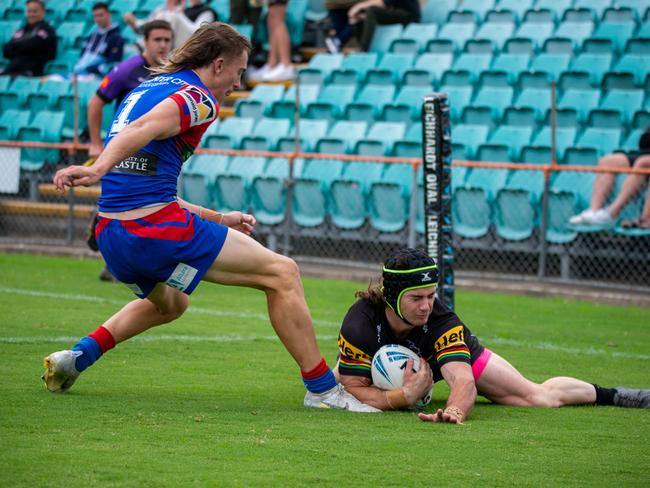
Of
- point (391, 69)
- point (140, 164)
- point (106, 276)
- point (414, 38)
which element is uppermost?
Result: point (414, 38)

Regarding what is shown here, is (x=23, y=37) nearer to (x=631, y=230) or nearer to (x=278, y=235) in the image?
(x=278, y=235)

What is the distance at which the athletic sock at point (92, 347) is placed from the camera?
6.60m

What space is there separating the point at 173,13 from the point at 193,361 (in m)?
9.94

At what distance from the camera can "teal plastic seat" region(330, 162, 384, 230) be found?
Result: 14609 mm

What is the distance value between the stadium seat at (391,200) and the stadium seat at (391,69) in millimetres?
2437

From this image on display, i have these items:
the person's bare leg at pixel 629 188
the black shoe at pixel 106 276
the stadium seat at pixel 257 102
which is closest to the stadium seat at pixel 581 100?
the person's bare leg at pixel 629 188

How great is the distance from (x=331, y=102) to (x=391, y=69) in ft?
3.29

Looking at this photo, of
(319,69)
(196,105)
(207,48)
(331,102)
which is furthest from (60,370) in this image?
(319,69)

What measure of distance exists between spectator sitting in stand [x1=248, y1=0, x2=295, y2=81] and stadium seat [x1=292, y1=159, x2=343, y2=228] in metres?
3.53

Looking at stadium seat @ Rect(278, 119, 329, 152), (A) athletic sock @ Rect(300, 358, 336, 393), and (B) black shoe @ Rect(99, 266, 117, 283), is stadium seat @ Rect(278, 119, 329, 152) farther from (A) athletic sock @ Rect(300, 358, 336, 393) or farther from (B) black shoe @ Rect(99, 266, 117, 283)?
(A) athletic sock @ Rect(300, 358, 336, 393)

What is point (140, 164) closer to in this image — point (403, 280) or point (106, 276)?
point (403, 280)

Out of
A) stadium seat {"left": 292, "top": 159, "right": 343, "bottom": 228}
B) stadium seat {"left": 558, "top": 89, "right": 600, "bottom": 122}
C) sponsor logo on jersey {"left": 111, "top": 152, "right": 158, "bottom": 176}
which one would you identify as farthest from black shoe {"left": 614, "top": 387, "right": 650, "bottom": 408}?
stadium seat {"left": 292, "top": 159, "right": 343, "bottom": 228}

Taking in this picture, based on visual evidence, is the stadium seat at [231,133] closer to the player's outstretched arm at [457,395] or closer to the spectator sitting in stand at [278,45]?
the spectator sitting in stand at [278,45]

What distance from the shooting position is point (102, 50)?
62.5ft
